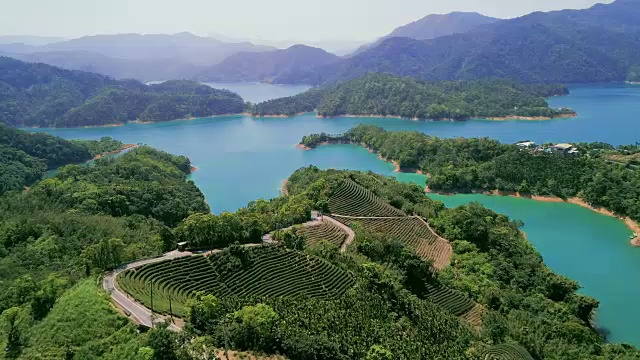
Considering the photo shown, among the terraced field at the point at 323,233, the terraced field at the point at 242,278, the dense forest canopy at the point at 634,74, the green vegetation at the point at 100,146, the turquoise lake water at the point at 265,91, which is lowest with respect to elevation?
the turquoise lake water at the point at 265,91

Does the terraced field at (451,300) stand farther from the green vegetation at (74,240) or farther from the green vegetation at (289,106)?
the green vegetation at (289,106)

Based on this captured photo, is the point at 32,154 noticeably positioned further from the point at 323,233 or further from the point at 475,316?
the point at 475,316

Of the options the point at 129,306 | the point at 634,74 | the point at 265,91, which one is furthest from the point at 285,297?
the point at 265,91

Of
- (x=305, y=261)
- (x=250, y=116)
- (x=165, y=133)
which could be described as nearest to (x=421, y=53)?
(x=250, y=116)

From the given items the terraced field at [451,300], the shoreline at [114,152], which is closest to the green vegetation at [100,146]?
the shoreline at [114,152]

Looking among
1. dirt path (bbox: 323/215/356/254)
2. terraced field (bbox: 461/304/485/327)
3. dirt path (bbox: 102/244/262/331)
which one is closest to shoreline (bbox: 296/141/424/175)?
dirt path (bbox: 323/215/356/254)

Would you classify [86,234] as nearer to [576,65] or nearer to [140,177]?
[140,177]
